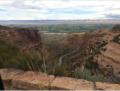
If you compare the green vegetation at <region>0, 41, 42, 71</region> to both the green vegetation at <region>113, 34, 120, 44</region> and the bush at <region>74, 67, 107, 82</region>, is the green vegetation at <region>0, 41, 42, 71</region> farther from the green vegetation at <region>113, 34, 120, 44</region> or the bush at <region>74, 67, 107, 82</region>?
the green vegetation at <region>113, 34, 120, 44</region>

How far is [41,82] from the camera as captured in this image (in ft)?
9.39

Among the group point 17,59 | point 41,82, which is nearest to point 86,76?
point 41,82

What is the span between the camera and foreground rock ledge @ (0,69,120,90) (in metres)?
2.81

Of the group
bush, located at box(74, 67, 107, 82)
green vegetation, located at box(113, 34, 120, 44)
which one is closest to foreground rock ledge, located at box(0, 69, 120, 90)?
bush, located at box(74, 67, 107, 82)

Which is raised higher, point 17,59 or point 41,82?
point 17,59

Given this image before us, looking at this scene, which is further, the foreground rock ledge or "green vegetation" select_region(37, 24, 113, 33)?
"green vegetation" select_region(37, 24, 113, 33)

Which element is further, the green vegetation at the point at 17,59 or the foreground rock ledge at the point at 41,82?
the green vegetation at the point at 17,59

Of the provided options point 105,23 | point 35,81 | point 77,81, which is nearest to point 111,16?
point 105,23

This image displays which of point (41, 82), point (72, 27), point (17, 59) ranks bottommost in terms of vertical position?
point (41, 82)

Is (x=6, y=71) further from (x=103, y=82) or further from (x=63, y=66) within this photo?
(x=103, y=82)

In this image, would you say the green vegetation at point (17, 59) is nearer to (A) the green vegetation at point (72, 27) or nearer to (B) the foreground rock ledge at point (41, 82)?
(B) the foreground rock ledge at point (41, 82)

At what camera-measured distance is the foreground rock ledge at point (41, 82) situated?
2.81 meters

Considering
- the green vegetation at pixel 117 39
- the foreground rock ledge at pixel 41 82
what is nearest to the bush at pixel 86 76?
the foreground rock ledge at pixel 41 82

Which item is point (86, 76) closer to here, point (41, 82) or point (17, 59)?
point (41, 82)
